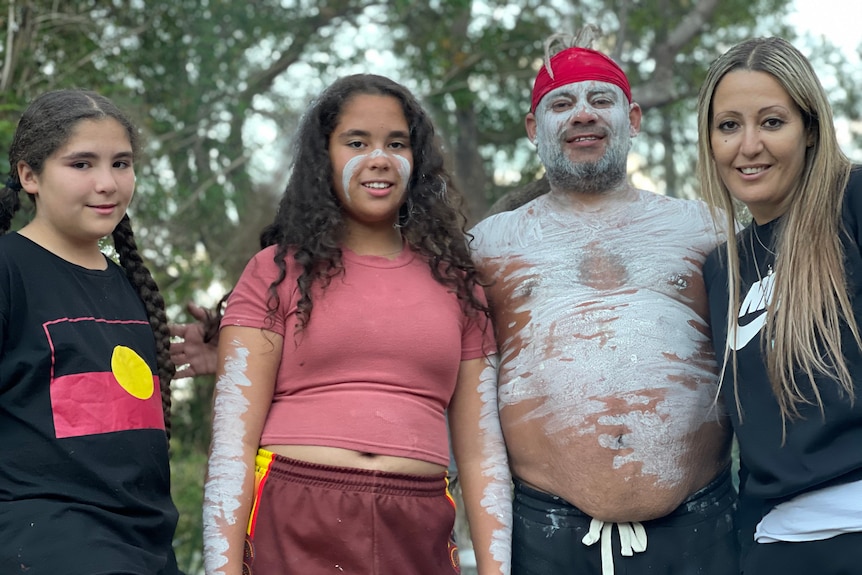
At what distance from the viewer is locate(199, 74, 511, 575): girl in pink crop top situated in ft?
7.77

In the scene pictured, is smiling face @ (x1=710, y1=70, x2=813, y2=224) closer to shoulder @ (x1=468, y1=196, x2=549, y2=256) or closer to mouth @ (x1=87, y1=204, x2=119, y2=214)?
shoulder @ (x1=468, y1=196, x2=549, y2=256)

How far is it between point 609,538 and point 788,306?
790mm

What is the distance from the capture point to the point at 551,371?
269 centimetres

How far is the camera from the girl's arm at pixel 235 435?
238 cm

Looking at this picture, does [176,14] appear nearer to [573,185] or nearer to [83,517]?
[573,185]

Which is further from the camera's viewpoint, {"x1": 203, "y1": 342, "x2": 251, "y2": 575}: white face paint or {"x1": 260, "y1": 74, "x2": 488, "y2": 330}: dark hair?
{"x1": 260, "y1": 74, "x2": 488, "y2": 330}: dark hair

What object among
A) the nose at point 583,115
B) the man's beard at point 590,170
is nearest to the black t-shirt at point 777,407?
the man's beard at point 590,170

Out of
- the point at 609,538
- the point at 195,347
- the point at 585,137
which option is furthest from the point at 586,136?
the point at 195,347

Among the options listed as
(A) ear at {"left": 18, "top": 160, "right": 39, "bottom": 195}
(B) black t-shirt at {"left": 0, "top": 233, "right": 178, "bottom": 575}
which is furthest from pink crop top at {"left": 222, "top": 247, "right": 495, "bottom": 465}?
(A) ear at {"left": 18, "top": 160, "right": 39, "bottom": 195}

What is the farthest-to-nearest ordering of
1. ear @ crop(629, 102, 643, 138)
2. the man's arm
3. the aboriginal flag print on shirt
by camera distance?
ear @ crop(629, 102, 643, 138), the man's arm, the aboriginal flag print on shirt

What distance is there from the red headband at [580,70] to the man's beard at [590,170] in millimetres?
186

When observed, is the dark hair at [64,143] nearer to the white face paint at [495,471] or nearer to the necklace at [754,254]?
the white face paint at [495,471]

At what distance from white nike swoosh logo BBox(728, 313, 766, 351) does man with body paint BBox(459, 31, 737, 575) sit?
0.91 ft

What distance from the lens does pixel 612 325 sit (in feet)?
8.83
